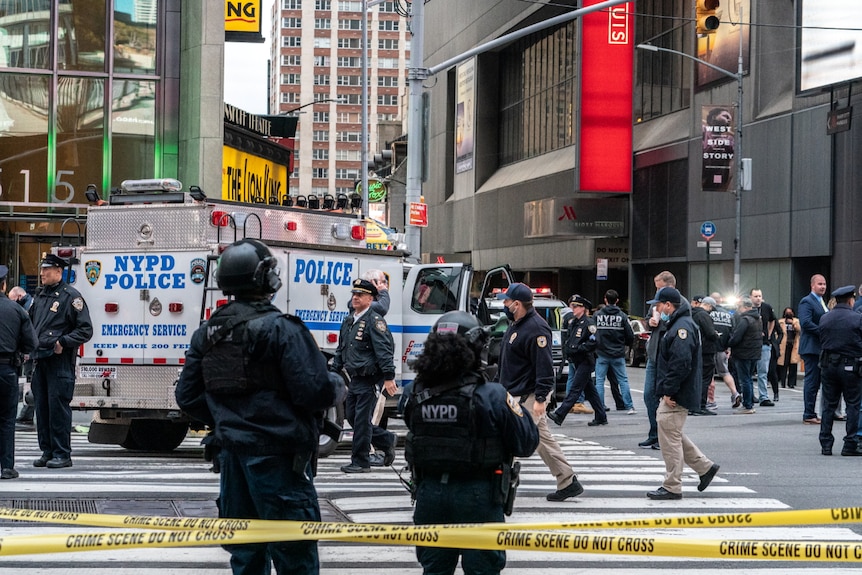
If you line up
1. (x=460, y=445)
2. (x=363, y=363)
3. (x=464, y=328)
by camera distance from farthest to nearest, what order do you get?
(x=363, y=363), (x=464, y=328), (x=460, y=445)

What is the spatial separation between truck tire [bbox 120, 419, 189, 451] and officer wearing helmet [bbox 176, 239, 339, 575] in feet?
27.3

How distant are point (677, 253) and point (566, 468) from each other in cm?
3222

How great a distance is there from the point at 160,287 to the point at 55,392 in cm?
168

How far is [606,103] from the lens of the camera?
1794 inches

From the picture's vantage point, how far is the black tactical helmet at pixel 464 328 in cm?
580

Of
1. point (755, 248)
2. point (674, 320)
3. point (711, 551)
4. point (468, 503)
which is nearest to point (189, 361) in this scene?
point (468, 503)

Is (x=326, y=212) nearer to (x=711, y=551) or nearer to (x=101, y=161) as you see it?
(x=711, y=551)

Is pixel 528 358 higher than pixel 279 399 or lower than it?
lower

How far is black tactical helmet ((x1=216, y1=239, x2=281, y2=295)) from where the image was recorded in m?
5.75

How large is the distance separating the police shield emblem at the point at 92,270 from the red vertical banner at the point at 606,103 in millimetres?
33220

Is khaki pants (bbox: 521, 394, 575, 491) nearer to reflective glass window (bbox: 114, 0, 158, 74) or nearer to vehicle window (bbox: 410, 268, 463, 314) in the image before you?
vehicle window (bbox: 410, 268, 463, 314)

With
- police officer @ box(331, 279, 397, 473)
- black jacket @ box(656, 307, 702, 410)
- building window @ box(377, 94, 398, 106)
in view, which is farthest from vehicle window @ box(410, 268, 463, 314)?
building window @ box(377, 94, 398, 106)

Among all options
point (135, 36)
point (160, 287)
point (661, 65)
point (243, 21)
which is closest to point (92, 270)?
point (160, 287)

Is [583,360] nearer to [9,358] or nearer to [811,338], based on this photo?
[811,338]
